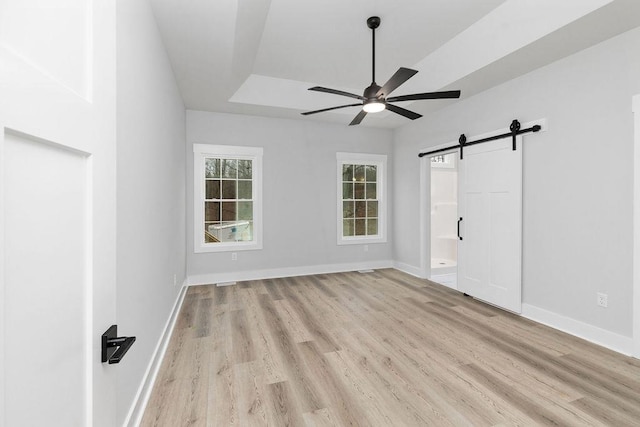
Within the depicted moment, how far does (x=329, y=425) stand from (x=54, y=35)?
6.81ft

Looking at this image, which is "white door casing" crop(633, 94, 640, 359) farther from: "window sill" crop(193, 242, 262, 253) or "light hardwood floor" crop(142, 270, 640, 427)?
"window sill" crop(193, 242, 262, 253)

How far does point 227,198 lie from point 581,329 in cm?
482

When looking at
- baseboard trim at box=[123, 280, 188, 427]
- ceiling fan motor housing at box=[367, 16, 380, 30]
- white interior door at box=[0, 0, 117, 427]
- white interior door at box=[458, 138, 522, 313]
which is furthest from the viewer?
white interior door at box=[458, 138, 522, 313]

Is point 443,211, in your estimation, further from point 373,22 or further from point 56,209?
point 56,209

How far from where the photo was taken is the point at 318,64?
4.09m

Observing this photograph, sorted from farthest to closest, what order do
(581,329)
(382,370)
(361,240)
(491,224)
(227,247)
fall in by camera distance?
(361,240) < (227,247) < (491,224) < (581,329) < (382,370)

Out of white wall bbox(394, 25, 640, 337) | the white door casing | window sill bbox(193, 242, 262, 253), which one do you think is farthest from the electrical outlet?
window sill bbox(193, 242, 262, 253)

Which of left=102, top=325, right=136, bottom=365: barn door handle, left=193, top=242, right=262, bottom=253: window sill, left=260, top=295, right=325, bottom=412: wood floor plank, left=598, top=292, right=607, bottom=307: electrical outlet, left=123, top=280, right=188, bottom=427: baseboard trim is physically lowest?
left=260, top=295, right=325, bottom=412: wood floor plank

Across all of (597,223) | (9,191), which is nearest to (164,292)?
(9,191)

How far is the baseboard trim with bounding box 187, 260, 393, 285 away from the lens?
4852 mm

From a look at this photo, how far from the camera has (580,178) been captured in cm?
297

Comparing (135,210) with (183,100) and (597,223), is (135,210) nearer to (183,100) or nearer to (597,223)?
(183,100)

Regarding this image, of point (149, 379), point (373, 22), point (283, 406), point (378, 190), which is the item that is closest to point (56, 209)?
point (283, 406)

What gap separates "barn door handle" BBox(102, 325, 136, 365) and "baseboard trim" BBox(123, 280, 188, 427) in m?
1.22
